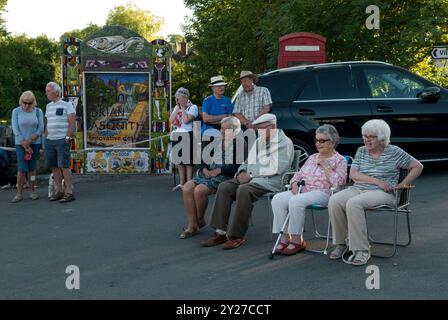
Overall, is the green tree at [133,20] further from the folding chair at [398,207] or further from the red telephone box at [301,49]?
the folding chair at [398,207]

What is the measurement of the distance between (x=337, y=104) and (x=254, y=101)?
156cm

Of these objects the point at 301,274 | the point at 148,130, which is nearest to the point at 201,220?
the point at 301,274

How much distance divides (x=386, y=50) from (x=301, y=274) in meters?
10.8

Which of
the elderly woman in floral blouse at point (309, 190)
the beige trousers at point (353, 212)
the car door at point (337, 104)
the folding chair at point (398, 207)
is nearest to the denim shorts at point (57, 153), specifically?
the car door at point (337, 104)

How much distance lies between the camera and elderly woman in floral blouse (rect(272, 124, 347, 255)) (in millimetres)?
6188

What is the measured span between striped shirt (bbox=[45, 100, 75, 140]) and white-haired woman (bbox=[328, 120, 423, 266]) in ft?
17.0

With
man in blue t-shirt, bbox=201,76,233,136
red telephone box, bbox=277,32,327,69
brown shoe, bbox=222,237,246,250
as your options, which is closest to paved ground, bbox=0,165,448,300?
brown shoe, bbox=222,237,246,250

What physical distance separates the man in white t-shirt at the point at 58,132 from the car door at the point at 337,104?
348cm

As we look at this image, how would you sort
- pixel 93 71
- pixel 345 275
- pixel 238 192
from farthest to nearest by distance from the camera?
pixel 93 71 → pixel 238 192 → pixel 345 275

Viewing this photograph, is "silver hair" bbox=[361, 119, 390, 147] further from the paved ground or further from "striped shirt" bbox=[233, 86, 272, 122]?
"striped shirt" bbox=[233, 86, 272, 122]

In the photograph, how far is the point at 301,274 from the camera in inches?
217

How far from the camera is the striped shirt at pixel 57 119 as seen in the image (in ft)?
32.3

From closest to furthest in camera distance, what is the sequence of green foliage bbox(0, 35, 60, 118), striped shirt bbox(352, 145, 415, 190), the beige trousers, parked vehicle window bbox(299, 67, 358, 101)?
the beige trousers → striped shirt bbox(352, 145, 415, 190) → parked vehicle window bbox(299, 67, 358, 101) → green foliage bbox(0, 35, 60, 118)
